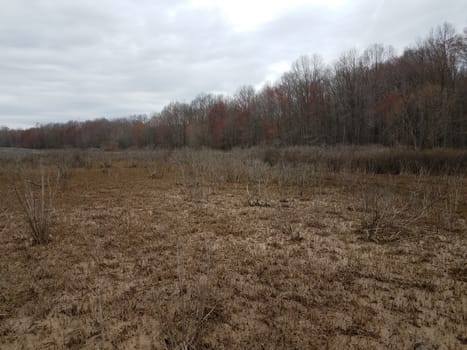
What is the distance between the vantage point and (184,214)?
225 inches

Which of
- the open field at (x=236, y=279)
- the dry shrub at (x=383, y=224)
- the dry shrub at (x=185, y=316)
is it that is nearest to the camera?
the dry shrub at (x=185, y=316)

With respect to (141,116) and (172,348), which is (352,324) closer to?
(172,348)

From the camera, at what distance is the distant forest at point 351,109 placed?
20.3 meters

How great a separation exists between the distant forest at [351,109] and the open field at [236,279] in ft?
50.1

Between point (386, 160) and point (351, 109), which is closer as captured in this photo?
point (386, 160)

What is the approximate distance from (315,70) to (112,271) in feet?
114

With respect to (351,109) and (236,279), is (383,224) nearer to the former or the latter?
(236,279)

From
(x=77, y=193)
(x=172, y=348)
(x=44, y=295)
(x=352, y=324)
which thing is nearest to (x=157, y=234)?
(x=44, y=295)

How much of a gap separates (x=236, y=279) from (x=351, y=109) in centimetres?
2967

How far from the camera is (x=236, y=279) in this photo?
294cm

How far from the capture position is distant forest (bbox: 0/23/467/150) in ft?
66.6

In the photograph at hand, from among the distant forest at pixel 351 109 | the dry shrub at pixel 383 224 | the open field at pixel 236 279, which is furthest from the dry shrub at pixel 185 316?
the distant forest at pixel 351 109

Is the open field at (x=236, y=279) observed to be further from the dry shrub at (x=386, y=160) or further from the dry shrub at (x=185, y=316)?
the dry shrub at (x=386, y=160)

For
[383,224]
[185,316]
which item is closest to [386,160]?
[383,224]
